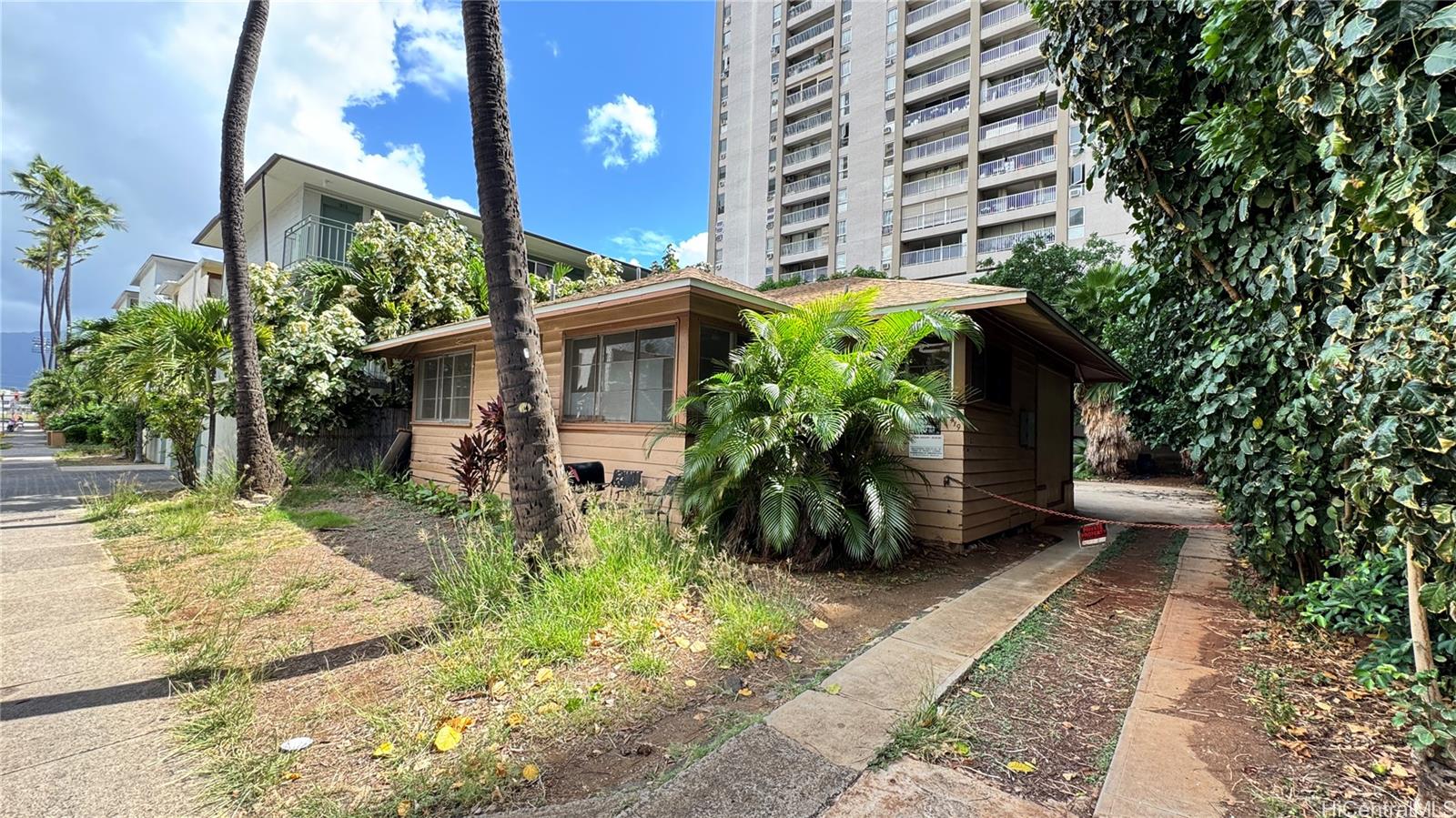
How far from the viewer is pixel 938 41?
111 feet

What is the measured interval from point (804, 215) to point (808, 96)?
838cm

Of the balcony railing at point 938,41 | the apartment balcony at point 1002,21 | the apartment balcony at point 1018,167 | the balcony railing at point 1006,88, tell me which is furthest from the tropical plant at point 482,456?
the balcony railing at point 938,41

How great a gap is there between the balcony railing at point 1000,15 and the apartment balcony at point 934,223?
33.5 ft

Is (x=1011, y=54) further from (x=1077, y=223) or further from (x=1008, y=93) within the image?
(x=1077, y=223)

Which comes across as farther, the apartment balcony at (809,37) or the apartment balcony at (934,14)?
the apartment balcony at (809,37)

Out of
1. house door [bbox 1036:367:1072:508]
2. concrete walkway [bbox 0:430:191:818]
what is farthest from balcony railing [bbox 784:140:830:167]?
concrete walkway [bbox 0:430:191:818]

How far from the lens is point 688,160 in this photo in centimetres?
4450

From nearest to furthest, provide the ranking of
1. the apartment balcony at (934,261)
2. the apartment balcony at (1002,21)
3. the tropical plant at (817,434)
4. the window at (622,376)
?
1. the tropical plant at (817,434)
2. the window at (622,376)
3. the apartment balcony at (1002,21)
4. the apartment balcony at (934,261)

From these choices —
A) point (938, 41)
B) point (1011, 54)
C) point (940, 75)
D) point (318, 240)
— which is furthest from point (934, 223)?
point (318, 240)

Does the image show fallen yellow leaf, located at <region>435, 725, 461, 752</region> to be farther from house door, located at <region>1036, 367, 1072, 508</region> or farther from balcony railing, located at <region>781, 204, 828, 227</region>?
balcony railing, located at <region>781, 204, 828, 227</region>

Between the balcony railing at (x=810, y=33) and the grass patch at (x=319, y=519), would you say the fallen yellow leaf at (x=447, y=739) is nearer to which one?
the grass patch at (x=319, y=519)

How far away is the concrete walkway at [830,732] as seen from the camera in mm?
2037

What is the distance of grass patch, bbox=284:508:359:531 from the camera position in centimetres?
730

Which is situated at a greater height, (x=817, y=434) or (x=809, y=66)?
(x=809, y=66)
